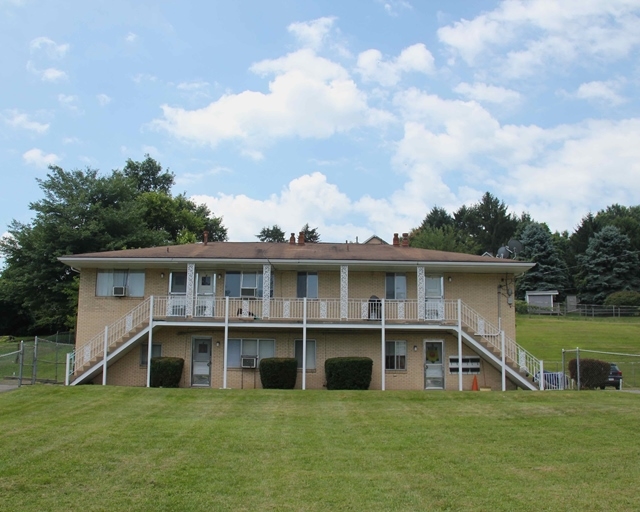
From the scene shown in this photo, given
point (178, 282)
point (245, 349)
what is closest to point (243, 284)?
point (245, 349)

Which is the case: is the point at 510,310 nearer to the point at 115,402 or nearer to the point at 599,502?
the point at 115,402

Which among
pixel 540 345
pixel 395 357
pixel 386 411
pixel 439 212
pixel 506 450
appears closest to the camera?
pixel 506 450

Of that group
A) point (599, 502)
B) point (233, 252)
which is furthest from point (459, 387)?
point (599, 502)

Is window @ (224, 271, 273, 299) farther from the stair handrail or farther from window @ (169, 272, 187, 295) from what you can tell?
the stair handrail

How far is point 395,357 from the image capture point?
23.0 m

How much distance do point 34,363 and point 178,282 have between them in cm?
574

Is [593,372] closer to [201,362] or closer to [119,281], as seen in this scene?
[201,362]

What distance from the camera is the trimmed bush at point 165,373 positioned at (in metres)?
21.5

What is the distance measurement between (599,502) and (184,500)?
529cm

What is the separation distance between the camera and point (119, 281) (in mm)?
23547

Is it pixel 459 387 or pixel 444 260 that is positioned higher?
pixel 444 260

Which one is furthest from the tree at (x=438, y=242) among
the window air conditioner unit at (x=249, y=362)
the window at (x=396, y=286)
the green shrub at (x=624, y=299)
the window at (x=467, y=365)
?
the window air conditioner unit at (x=249, y=362)

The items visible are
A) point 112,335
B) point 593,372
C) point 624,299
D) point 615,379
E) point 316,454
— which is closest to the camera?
point 316,454

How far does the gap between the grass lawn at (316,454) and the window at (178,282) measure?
23.8 ft
